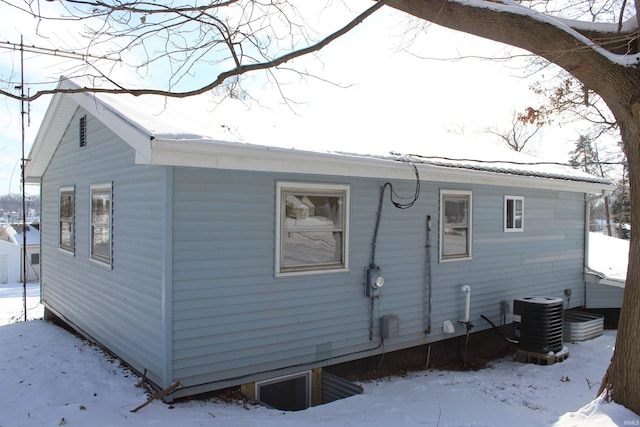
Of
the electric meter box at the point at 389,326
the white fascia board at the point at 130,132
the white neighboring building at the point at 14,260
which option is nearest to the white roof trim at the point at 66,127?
the white fascia board at the point at 130,132

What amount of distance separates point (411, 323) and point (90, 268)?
5.01 metres

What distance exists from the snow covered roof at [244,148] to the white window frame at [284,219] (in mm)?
256

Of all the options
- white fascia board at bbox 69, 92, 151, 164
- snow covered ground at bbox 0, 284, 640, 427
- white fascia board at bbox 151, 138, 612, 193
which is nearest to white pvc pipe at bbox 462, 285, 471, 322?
snow covered ground at bbox 0, 284, 640, 427

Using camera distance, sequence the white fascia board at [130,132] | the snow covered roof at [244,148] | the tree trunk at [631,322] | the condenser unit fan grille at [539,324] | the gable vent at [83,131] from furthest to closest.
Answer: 1. the condenser unit fan grille at [539,324]
2. the gable vent at [83,131]
3. the snow covered roof at [244,148]
4. the white fascia board at [130,132]
5. the tree trunk at [631,322]

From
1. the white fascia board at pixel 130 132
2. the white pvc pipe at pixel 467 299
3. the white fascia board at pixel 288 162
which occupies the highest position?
the white fascia board at pixel 130 132

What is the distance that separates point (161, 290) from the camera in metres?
5.33

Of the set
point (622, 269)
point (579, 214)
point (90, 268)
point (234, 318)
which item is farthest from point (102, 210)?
point (622, 269)

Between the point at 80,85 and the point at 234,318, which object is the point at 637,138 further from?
the point at 80,85

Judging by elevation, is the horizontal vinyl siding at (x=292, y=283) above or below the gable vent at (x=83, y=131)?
below

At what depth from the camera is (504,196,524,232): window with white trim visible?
9016 mm

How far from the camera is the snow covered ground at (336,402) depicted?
15.5 feet

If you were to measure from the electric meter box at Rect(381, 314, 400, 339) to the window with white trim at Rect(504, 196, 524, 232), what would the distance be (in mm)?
3295

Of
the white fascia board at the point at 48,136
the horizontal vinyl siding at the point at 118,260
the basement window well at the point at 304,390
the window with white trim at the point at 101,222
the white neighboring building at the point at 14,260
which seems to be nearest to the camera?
the horizontal vinyl siding at the point at 118,260

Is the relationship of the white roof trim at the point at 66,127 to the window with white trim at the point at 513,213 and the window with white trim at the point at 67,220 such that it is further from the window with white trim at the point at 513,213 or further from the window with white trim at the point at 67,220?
the window with white trim at the point at 513,213
